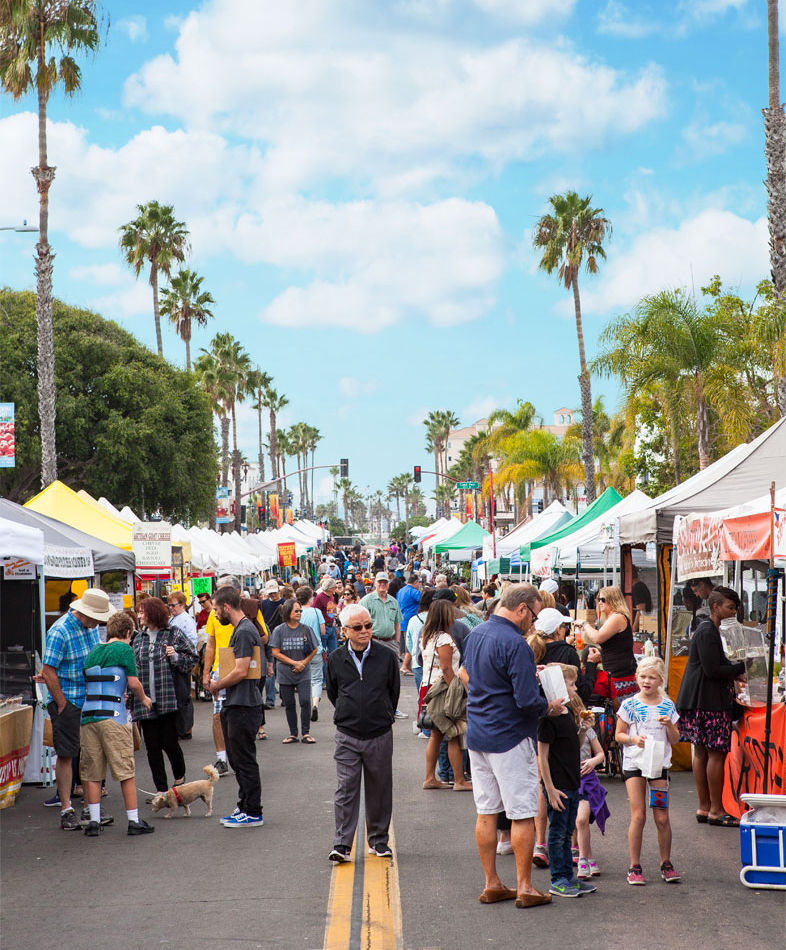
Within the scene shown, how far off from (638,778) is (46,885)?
383cm

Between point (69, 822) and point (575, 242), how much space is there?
36673mm

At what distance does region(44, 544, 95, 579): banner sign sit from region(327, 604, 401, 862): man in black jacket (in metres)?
4.66

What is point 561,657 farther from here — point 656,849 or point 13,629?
point 13,629

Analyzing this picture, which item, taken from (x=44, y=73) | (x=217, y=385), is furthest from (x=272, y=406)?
(x=44, y=73)

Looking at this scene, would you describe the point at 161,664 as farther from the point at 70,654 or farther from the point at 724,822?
the point at 724,822

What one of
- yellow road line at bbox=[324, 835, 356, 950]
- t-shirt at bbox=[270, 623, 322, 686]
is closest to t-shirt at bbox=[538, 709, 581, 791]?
yellow road line at bbox=[324, 835, 356, 950]

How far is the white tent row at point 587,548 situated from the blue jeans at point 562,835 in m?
11.5

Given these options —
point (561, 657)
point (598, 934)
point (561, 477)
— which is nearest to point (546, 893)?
point (598, 934)

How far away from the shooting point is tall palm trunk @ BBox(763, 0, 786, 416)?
61.4 ft

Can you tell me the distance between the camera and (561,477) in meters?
55.5

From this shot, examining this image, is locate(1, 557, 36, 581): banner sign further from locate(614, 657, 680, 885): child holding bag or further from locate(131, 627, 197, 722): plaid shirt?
locate(614, 657, 680, 885): child holding bag

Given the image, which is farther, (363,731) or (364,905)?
(363,731)

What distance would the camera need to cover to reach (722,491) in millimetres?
11812

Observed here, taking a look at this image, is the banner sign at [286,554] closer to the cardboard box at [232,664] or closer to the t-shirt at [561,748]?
the cardboard box at [232,664]
